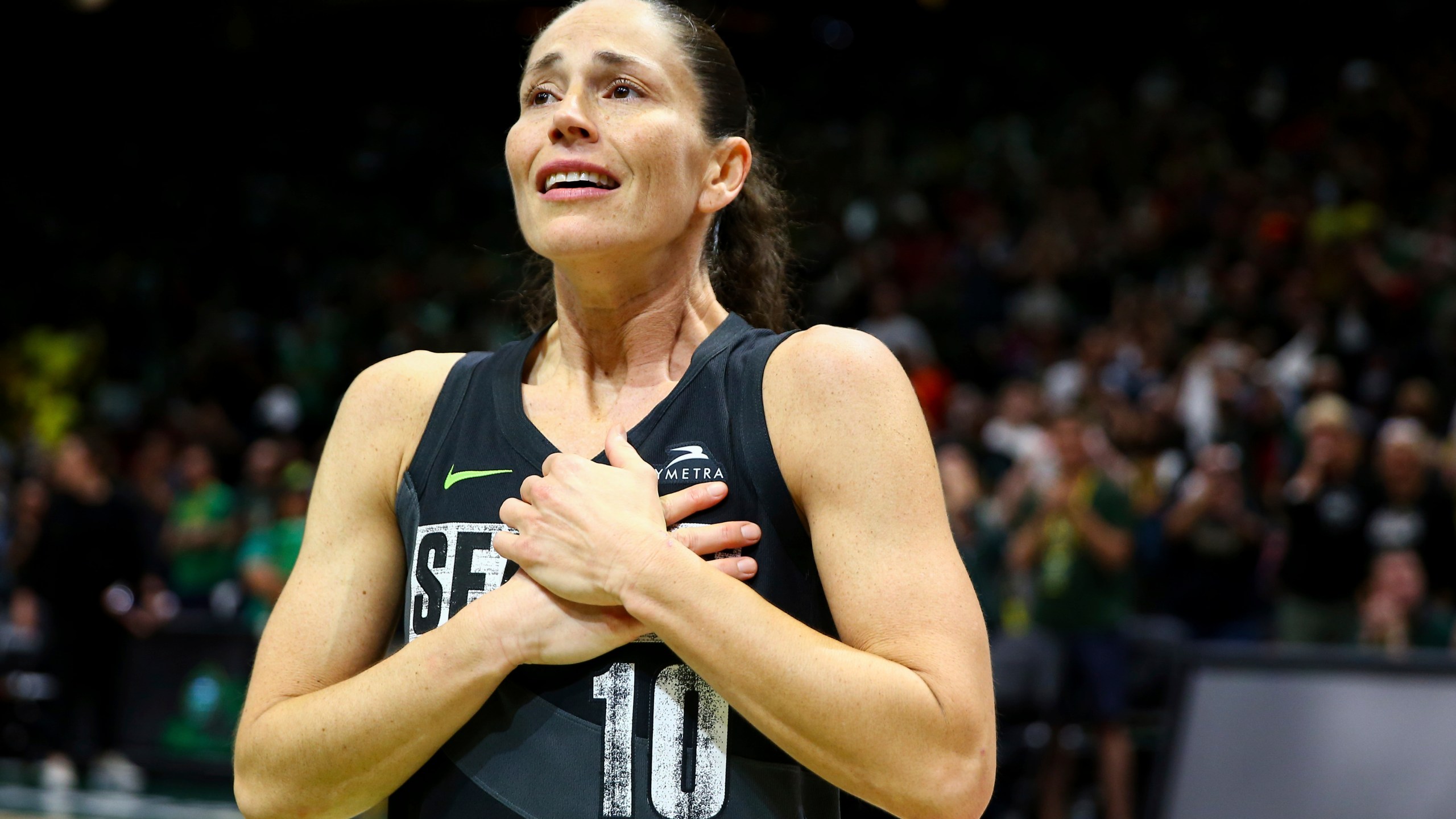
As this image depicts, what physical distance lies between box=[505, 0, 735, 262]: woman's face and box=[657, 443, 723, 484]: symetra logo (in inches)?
9.2

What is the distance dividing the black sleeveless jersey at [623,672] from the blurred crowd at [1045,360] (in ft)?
9.09

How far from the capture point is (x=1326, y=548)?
6773 millimetres

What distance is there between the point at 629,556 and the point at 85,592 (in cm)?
797

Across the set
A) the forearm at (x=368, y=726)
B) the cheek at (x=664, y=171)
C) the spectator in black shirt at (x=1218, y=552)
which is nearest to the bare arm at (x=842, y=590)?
the forearm at (x=368, y=726)

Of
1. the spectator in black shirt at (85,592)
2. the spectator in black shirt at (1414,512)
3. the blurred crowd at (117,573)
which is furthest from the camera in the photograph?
the spectator in black shirt at (85,592)

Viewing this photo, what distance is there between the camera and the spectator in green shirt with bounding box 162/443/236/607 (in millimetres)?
8914

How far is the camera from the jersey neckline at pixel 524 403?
5.32ft

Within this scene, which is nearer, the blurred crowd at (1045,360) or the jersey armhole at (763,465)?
the jersey armhole at (763,465)

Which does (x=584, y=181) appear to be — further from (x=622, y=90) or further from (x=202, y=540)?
(x=202, y=540)

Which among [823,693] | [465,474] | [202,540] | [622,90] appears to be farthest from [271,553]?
[823,693]

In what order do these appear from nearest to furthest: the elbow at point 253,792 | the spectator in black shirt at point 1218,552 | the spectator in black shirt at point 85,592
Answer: the elbow at point 253,792 → the spectator in black shirt at point 1218,552 → the spectator in black shirt at point 85,592

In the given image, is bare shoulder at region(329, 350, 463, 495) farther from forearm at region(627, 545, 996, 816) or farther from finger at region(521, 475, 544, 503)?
forearm at region(627, 545, 996, 816)

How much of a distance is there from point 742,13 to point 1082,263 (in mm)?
5154

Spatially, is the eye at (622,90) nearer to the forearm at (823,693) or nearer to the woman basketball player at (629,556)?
the woman basketball player at (629,556)
